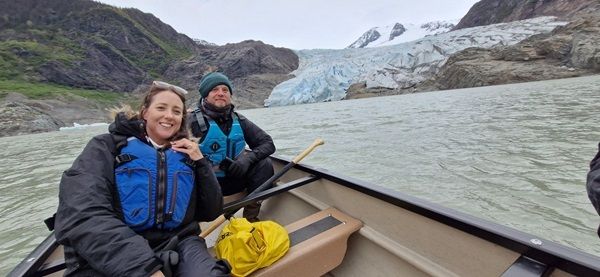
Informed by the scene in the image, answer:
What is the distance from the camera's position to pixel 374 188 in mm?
2170

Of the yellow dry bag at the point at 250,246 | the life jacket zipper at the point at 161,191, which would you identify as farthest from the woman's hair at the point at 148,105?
the yellow dry bag at the point at 250,246

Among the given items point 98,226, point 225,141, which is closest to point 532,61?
point 225,141

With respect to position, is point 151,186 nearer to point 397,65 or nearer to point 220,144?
point 220,144

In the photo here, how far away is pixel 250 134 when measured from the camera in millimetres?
3260

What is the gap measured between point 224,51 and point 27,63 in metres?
38.0

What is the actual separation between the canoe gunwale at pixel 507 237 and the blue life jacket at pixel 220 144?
1.35 m

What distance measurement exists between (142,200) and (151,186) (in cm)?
7

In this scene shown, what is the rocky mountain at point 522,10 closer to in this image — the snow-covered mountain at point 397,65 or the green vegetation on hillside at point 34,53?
the snow-covered mountain at point 397,65

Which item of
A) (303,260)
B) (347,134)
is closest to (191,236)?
(303,260)

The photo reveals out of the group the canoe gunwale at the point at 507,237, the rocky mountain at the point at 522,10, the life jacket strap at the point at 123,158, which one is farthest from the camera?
→ the rocky mountain at the point at 522,10

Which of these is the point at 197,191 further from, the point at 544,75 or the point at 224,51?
the point at 224,51

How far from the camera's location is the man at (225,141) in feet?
9.61

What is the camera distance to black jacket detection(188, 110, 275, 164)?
9.77 feet

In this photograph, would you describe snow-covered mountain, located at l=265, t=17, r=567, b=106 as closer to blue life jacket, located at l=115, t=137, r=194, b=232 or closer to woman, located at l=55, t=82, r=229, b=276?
woman, located at l=55, t=82, r=229, b=276
